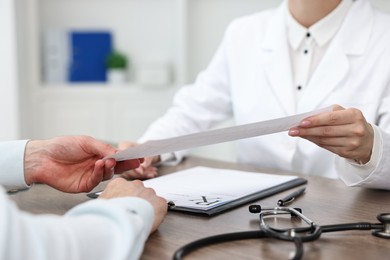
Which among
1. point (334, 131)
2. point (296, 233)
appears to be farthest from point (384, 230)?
point (334, 131)

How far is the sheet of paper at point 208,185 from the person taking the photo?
1.18 meters

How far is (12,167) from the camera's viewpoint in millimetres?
1246

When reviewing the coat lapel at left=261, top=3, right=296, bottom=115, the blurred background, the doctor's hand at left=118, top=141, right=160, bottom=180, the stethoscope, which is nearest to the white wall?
the blurred background

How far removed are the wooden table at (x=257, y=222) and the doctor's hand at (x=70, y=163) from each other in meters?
0.03

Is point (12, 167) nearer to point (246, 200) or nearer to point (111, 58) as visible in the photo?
point (246, 200)

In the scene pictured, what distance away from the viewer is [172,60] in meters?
3.82

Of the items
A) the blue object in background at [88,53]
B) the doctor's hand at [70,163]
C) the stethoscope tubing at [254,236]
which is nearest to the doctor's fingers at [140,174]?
the doctor's hand at [70,163]

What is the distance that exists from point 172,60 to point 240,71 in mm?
1824

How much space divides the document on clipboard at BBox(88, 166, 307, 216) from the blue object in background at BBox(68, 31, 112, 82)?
2362 millimetres

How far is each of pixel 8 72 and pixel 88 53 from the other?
59cm

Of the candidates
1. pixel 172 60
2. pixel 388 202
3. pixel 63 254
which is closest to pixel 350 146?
pixel 388 202

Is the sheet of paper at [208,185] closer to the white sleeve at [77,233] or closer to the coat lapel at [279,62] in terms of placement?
the white sleeve at [77,233]

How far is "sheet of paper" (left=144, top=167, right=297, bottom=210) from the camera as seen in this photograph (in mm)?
1183

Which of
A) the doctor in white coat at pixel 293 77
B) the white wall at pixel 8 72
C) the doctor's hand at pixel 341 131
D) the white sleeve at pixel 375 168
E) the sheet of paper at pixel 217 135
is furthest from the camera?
the white wall at pixel 8 72
